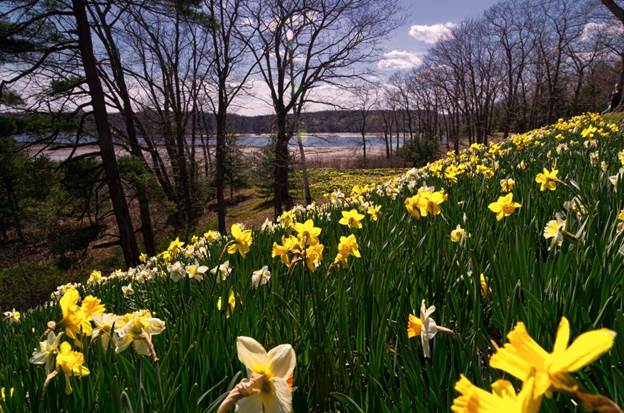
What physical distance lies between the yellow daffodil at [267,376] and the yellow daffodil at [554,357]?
322mm

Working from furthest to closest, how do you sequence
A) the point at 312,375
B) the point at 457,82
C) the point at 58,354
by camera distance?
the point at 457,82 → the point at 312,375 → the point at 58,354

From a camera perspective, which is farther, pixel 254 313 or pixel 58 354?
pixel 254 313

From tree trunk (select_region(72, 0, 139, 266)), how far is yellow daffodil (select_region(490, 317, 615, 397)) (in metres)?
11.1

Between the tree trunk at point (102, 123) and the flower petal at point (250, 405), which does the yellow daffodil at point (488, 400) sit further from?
the tree trunk at point (102, 123)

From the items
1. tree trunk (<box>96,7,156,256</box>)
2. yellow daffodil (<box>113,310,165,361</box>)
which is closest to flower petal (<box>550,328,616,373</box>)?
yellow daffodil (<box>113,310,165,361</box>)

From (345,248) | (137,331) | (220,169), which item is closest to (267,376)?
(137,331)

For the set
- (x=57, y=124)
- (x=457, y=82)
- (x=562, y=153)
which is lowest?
(x=562, y=153)

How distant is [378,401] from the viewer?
854 mm

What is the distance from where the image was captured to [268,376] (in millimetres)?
608

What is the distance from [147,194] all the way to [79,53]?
420cm

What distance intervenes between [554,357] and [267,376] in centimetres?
39

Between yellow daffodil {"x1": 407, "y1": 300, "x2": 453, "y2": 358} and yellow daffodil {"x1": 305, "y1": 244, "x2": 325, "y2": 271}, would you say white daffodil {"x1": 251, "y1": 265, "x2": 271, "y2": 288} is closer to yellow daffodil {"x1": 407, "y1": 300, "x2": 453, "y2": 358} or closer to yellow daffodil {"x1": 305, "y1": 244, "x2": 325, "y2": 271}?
yellow daffodil {"x1": 305, "y1": 244, "x2": 325, "y2": 271}

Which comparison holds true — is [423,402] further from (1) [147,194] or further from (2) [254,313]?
(1) [147,194]

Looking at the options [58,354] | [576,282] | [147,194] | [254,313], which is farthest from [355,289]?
[147,194]
